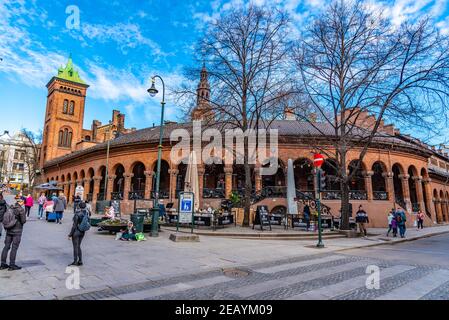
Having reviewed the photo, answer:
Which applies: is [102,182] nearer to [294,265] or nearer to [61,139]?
[294,265]

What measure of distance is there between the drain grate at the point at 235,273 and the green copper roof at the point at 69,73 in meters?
66.4

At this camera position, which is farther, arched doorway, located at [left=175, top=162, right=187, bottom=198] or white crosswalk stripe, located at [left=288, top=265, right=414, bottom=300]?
arched doorway, located at [left=175, top=162, right=187, bottom=198]

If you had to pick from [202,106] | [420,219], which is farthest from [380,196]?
[202,106]

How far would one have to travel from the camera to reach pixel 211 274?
691cm

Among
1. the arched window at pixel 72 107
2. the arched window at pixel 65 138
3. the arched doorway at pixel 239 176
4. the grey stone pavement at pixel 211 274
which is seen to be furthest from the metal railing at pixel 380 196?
the arched window at pixel 72 107

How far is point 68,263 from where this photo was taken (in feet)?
24.0

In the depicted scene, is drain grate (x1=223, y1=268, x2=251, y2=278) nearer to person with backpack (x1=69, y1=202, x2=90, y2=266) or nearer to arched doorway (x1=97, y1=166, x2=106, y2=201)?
person with backpack (x1=69, y1=202, x2=90, y2=266)

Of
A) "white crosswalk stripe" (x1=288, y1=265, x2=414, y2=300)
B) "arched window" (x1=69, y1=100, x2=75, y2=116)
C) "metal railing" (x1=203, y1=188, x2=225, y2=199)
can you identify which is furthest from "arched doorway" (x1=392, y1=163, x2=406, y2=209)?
"arched window" (x1=69, y1=100, x2=75, y2=116)

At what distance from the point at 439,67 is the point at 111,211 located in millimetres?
18156

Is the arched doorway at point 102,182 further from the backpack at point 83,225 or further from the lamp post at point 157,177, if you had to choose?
the backpack at point 83,225

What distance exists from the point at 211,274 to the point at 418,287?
4370mm

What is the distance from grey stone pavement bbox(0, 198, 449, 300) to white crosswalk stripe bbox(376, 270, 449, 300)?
2 centimetres

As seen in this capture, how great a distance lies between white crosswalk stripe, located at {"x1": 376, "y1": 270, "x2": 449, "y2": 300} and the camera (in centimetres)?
516
